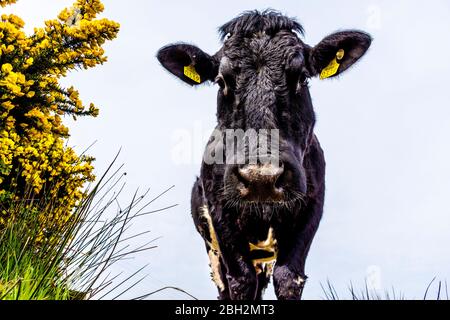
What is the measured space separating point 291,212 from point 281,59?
1.53 metres

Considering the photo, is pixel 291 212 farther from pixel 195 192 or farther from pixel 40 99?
pixel 40 99

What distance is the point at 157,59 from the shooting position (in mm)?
6465

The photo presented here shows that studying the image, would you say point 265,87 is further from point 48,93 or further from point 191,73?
point 48,93

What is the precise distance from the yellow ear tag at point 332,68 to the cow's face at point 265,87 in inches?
0.4

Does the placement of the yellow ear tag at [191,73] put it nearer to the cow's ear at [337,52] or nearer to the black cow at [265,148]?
the black cow at [265,148]

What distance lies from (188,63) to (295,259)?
2507mm

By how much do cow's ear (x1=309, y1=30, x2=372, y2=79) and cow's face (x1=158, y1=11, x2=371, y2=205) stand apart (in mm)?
11

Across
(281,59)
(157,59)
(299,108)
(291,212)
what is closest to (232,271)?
(291,212)

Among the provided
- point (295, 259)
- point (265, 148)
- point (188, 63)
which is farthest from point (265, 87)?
point (295, 259)

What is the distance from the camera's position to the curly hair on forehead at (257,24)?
6094 millimetres

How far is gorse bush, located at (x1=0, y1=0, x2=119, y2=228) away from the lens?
9039mm

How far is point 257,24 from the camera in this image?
614 cm

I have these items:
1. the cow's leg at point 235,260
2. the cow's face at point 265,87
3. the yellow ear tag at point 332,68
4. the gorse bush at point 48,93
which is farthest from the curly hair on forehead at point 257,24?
the gorse bush at point 48,93

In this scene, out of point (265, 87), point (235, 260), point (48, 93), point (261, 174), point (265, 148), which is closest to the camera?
point (261, 174)
